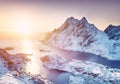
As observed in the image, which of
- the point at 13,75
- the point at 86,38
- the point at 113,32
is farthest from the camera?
the point at 113,32

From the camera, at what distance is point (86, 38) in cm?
9419

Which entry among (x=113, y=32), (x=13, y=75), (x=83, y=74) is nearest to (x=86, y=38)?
(x=113, y=32)

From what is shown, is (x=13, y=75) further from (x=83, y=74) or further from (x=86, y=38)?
(x=86, y=38)

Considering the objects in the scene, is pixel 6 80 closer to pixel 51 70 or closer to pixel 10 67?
pixel 10 67

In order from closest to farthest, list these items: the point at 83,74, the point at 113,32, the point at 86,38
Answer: the point at 83,74 < the point at 86,38 < the point at 113,32

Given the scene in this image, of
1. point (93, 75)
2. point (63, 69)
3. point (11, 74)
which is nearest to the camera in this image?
point (11, 74)

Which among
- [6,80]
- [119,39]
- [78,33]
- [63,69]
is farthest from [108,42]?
[6,80]

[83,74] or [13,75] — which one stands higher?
[13,75]

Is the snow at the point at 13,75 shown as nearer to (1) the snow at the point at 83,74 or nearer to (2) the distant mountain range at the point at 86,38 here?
(1) the snow at the point at 83,74

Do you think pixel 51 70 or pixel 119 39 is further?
pixel 119 39

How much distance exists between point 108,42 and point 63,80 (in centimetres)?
5475

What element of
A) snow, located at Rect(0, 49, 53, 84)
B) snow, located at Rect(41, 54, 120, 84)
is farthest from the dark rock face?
snow, located at Rect(0, 49, 53, 84)

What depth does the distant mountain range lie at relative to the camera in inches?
3235

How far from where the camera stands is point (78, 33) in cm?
9956
